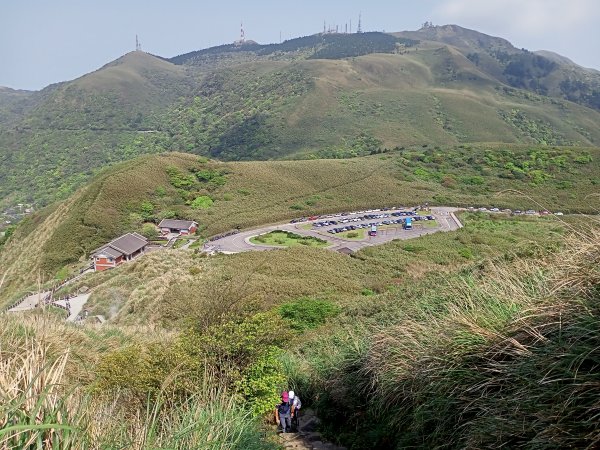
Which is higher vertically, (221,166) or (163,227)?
(221,166)

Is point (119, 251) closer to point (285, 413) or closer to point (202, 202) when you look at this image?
point (202, 202)

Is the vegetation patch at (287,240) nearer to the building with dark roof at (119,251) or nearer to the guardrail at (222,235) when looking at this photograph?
the guardrail at (222,235)

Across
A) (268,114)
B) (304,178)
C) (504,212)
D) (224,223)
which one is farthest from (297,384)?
(268,114)

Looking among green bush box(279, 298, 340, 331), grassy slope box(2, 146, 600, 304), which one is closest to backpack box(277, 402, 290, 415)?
green bush box(279, 298, 340, 331)

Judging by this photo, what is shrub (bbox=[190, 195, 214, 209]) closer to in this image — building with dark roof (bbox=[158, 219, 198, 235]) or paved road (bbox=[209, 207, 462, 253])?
building with dark roof (bbox=[158, 219, 198, 235])

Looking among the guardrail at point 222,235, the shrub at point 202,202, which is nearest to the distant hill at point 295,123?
the shrub at point 202,202

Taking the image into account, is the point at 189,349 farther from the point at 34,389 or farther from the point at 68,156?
the point at 68,156

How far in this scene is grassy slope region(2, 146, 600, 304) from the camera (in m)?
51.8

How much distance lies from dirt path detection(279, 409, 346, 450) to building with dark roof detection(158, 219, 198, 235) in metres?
45.9

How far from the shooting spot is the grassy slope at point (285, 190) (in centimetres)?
5175

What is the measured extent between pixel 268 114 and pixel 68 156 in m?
64.3

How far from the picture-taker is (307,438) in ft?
25.0

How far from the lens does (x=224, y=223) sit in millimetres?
53062

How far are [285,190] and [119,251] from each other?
2835 cm
